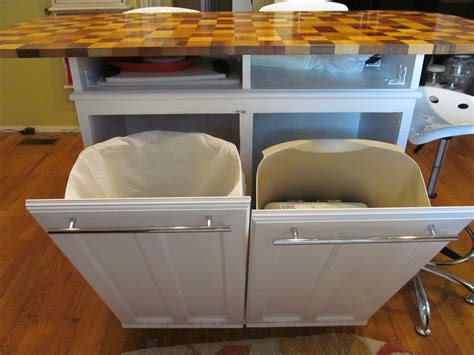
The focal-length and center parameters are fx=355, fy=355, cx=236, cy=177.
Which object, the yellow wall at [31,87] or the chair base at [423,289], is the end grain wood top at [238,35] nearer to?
the chair base at [423,289]

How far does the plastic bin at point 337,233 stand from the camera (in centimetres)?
70

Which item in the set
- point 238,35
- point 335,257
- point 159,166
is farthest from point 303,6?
point 335,257

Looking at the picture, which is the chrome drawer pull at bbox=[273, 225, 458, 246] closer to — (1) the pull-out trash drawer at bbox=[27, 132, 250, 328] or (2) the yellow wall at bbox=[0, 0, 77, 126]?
(1) the pull-out trash drawer at bbox=[27, 132, 250, 328]

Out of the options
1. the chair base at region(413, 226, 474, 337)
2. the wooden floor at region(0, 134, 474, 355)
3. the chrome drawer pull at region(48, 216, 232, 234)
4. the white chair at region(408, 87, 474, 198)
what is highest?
the white chair at region(408, 87, 474, 198)

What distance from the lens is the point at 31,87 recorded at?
97.3 inches

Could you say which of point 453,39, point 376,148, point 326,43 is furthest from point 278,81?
point 453,39

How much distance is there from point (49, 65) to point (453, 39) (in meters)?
2.38

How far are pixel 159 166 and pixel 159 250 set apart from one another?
1.27 ft

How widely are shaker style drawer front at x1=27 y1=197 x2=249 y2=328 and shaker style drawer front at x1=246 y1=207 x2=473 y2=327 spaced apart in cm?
5

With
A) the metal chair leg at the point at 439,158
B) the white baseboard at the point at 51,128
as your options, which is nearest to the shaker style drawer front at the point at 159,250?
the metal chair leg at the point at 439,158

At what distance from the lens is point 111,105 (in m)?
1.05

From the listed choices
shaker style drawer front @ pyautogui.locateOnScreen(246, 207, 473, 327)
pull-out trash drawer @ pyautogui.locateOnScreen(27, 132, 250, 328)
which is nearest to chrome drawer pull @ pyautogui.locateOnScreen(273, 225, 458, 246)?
shaker style drawer front @ pyautogui.locateOnScreen(246, 207, 473, 327)

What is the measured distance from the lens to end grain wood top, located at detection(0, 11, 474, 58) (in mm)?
894

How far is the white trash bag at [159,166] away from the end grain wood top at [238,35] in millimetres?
252
